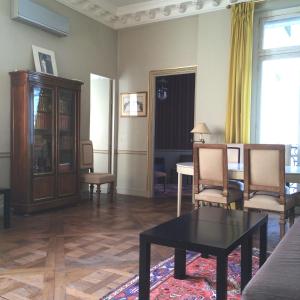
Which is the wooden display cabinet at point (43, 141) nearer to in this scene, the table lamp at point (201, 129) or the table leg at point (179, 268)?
the table lamp at point (201, 129)

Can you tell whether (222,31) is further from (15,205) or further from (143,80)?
(15,205)

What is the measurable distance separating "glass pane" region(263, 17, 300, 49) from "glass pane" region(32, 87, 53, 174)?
2.81 m

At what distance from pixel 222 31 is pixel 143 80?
1.39m

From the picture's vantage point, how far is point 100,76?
5.34 m

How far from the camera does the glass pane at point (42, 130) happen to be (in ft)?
12.8

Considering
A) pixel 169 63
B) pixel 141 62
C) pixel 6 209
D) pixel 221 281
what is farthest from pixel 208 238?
pixel 141 62

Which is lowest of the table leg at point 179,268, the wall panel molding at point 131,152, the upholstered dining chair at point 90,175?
the table leg at point 179,268

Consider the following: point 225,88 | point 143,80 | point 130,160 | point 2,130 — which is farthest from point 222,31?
point 2,130

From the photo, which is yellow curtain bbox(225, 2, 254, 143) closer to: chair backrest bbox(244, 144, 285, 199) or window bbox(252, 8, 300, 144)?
window bbox(252, 8, 300, 144)

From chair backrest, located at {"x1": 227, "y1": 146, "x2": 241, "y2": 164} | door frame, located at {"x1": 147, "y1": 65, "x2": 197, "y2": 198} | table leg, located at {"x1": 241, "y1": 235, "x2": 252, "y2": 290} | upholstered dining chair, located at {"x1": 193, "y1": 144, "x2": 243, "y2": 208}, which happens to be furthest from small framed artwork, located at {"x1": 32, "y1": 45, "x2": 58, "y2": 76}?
table leg, located at {"x1": 241, "y1": 235, "x2": 252, "y2": 290}

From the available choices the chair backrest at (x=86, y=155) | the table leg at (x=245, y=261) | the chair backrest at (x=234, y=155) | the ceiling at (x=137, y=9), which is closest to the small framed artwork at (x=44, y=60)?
the ceiling at (x=137, y=9)

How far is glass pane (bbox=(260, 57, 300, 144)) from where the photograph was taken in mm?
4309

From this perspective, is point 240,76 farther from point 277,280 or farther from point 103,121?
point 277,280

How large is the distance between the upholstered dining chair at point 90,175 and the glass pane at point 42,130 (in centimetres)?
61
